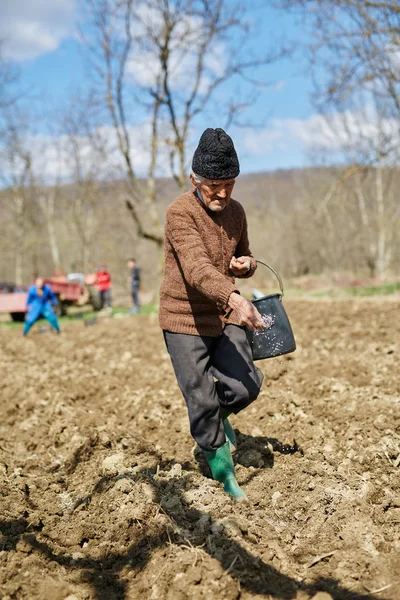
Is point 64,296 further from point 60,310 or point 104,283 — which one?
point 104,283

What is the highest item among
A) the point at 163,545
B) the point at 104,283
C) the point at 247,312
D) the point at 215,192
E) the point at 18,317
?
the point at 215,192

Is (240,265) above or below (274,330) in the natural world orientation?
above

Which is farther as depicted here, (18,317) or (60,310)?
(60,310)

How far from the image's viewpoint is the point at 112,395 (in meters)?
5.84

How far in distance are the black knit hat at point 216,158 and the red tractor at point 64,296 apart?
14943 millimetres

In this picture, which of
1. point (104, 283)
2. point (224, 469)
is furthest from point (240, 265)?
point (104, 283)

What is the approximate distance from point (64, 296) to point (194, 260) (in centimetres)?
1625

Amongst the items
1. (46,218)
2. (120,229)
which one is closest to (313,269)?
(120,229)

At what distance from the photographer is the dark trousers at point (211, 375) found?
3.11 metres

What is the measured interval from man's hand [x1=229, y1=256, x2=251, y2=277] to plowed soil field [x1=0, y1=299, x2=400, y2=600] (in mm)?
1208

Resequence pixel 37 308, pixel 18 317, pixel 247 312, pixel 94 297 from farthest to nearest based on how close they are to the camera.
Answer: pixel 94 297
pixel 18 317
pixel 37 308
pixel 247 312

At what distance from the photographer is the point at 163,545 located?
2641 mm

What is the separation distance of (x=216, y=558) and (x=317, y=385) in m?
3.05

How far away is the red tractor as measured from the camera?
17.3m
